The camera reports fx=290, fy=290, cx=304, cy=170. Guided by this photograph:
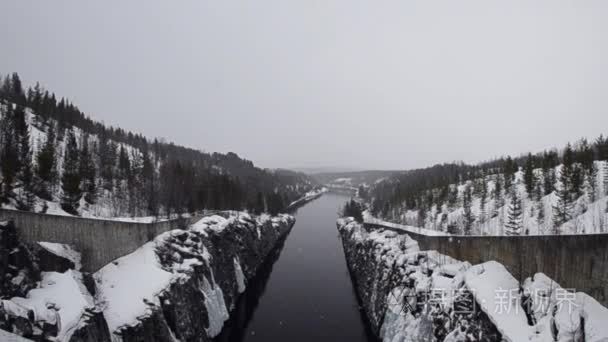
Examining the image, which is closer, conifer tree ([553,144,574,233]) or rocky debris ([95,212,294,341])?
rocky debris ([95,212,294,341])

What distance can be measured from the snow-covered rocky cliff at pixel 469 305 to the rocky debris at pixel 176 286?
13.6m

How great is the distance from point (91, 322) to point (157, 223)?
35.7 ft

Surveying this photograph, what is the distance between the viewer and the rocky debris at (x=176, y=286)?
52.7 feet

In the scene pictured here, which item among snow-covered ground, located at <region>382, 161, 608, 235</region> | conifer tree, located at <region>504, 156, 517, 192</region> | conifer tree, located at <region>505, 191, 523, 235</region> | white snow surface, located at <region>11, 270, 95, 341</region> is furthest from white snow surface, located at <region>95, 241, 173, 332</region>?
conifer tree, located at <region>504, 156, 517, 192</region>

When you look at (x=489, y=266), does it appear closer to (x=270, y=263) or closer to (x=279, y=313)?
(x=279, y=313)

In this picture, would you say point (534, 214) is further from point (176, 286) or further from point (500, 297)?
point (176, 286)

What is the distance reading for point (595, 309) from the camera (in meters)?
10.7

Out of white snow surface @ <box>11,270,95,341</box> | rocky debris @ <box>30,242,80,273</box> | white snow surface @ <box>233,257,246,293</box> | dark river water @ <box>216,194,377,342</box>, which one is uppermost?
rocky debris @ <box>30,242,80,273</box>

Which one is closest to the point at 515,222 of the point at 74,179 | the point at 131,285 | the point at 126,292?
the point at 131,285

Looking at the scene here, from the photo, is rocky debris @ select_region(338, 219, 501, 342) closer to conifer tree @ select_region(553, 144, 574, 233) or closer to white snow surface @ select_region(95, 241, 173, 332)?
white snow surface @ select_region(95, 241, 173, 332)

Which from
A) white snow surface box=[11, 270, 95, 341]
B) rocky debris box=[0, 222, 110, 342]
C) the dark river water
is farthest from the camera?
the dark river water

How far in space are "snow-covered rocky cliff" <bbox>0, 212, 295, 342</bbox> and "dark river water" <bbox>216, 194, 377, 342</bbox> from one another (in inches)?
97.5

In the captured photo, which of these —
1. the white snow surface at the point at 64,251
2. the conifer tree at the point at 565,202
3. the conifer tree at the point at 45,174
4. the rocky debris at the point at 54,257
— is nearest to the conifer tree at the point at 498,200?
the conifer tree at the point at 565,202

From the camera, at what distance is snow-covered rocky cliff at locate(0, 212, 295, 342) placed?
12531mm
